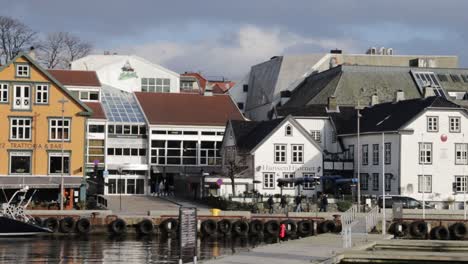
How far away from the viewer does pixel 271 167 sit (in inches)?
3115

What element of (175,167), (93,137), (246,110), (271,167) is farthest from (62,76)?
(246,110)

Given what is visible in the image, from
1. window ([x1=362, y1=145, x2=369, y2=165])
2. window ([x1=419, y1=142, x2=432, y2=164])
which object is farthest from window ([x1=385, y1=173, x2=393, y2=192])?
window ([x1=362, y1=145, x2=369, y2=165])

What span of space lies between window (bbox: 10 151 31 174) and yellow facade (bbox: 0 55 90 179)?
0.18 meters

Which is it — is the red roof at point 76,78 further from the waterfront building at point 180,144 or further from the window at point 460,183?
the window at point 460,183

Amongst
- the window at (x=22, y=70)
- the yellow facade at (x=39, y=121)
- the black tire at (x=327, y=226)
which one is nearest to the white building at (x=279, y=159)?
the yellow facade at (x=39, y=121)

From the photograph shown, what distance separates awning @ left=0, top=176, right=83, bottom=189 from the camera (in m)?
67.7

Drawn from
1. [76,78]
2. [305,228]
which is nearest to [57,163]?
[76,78]

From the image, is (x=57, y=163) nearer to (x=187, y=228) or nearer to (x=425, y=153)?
(x=425, y=153)

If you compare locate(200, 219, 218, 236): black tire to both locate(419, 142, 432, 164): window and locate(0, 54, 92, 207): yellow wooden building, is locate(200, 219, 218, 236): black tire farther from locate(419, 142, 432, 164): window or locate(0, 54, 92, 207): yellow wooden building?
locate(419, 142, 432, 164): window

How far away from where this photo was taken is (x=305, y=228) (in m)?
59.3

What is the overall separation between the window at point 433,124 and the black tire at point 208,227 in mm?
25450

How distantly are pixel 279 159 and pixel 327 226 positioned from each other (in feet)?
67.9

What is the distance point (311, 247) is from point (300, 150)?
3838 cm

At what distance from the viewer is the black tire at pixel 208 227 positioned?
5856cm
